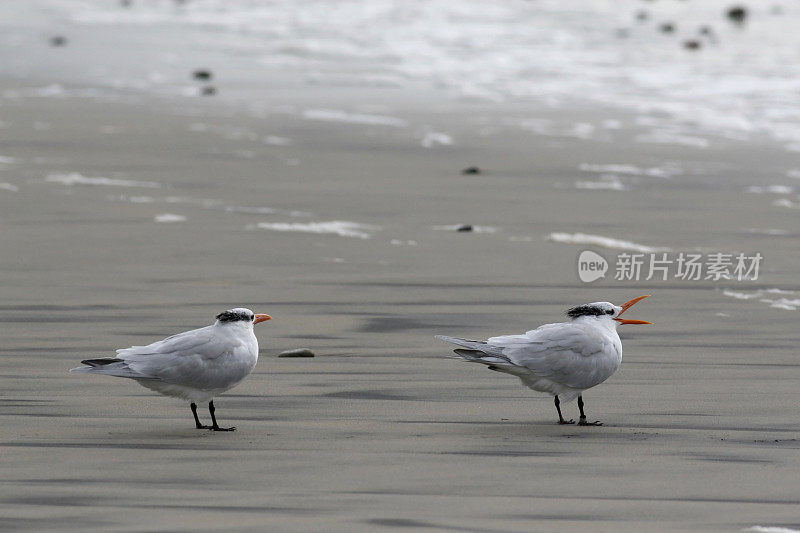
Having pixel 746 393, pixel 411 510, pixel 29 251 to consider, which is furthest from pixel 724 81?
pixel 411 510

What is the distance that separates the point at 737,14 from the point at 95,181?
2110 cm

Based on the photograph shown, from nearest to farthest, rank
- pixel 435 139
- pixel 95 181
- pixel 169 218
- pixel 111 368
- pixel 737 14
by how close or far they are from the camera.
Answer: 1. pixel 111 368
2. pixel 169 218
3. pixel 95 181
4. pixel 435 139
5. pixel 737 14

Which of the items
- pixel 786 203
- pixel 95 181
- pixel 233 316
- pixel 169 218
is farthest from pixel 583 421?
pixel 95 181

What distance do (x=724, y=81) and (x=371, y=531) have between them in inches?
669

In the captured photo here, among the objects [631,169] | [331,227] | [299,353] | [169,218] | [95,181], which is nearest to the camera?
[299,353]

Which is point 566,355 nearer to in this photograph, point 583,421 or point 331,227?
point 583,421

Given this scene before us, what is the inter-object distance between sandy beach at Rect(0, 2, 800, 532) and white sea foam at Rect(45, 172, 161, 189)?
49mm

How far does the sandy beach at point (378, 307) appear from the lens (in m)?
5.24

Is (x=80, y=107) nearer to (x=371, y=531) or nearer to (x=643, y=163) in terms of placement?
(x=643, y=163)

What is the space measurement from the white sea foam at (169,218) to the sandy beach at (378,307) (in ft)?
0.21

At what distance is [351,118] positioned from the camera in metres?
16.4

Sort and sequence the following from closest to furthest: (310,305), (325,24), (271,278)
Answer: (310,305) → (271,278) → (325,24)

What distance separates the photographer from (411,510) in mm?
4992

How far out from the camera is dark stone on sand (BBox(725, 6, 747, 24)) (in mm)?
30438
